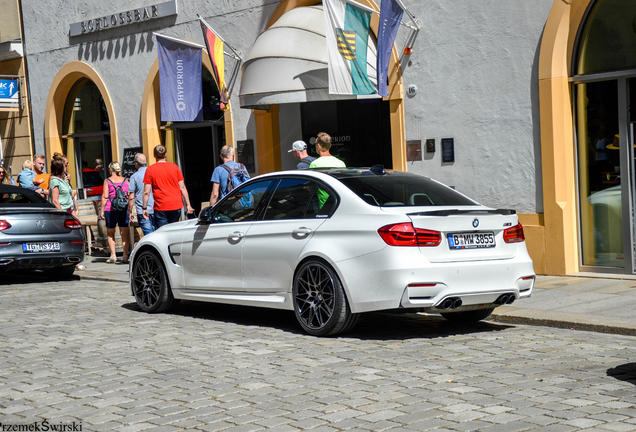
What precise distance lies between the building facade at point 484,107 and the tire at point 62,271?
3.73 meters

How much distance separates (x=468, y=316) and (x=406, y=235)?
172 centimetres

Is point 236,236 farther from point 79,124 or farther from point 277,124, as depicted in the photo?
point 79,124

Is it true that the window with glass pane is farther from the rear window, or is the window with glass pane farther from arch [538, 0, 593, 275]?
the rear window

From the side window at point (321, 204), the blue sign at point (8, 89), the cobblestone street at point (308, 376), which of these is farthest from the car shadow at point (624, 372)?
the blue sign at point (8, 89)

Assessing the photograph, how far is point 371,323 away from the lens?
813 cm

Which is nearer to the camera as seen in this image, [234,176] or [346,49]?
[234,176]

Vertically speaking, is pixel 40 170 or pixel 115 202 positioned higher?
pixel 40 170

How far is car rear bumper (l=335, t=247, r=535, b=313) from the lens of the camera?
6703 millimetres

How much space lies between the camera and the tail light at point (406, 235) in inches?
265

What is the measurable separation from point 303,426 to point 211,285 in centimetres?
405

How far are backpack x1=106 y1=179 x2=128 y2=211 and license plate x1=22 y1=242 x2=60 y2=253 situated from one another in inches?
70.8

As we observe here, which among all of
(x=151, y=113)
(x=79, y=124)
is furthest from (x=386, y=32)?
(x=79, y=124)

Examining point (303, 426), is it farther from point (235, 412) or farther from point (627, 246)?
point (627, 246)

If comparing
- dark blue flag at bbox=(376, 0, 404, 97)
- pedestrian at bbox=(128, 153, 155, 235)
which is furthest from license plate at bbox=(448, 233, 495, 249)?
pedestrian at bbox=(128, 153, 155, 235)
